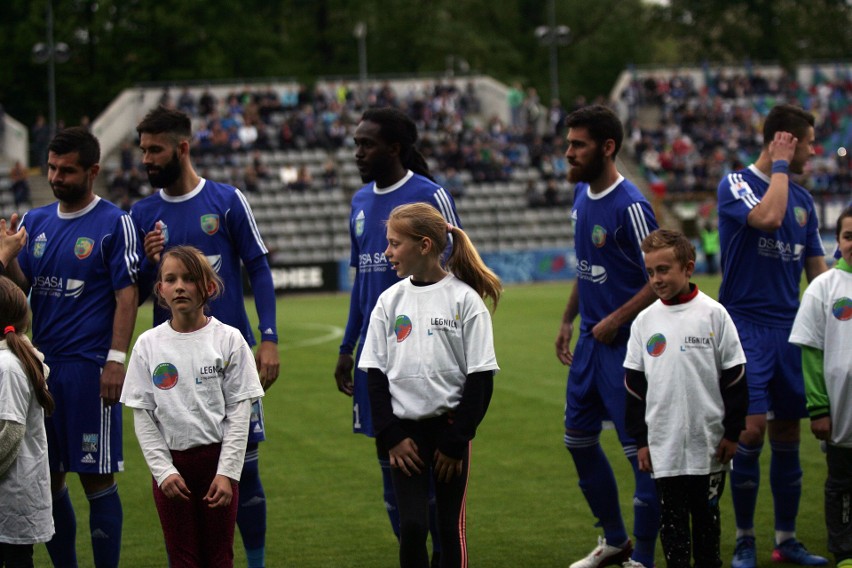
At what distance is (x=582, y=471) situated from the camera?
6.56 metres

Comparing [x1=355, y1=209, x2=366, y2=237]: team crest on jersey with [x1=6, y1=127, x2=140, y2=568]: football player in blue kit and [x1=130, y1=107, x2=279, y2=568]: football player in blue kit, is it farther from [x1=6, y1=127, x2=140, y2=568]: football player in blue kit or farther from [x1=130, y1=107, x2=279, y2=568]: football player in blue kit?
[x1=6, y1=127, x2=140, y2=568]: football player in blue kit

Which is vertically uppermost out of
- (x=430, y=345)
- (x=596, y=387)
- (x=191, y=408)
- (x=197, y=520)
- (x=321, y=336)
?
(x=430, y=345)

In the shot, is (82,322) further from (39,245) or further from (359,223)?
(359,223)

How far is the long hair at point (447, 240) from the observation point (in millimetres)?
5215

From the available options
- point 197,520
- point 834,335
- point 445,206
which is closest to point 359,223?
point 445,206

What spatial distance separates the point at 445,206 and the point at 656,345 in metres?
1.31

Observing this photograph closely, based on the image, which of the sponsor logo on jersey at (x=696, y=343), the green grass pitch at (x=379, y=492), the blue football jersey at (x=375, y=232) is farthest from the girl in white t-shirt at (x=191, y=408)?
Result: the sponsor logo on jersey at (x=696, y=343)

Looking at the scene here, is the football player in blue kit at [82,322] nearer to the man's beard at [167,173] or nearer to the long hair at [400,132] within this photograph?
the man's beard at [167,173]

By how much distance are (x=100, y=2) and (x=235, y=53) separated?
616cm

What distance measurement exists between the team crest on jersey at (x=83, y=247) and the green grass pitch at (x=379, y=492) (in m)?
1.87

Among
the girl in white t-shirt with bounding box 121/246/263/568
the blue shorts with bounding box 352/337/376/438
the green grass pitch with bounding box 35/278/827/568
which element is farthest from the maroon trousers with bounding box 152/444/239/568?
the green grass pitch with bounding box 35/278/827/568

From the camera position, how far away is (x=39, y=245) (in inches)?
234

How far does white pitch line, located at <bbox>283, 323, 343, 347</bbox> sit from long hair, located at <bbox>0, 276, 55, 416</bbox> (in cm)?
1294

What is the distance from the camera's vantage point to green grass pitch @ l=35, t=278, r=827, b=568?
6.90m
